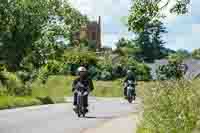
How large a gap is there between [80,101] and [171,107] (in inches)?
363

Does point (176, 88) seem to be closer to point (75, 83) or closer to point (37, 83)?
point (75, 83)

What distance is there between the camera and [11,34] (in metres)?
50.4

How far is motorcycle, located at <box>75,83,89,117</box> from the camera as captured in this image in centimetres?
2356

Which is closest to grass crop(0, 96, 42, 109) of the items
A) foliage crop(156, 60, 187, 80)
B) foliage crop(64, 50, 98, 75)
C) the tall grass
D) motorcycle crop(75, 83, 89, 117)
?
motorcycle crop(75, 83, 89, 117)

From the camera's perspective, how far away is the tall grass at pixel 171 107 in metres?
14.2

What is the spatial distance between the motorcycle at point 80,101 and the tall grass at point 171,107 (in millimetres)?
7065

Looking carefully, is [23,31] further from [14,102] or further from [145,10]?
[145,10]

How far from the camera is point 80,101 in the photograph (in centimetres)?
2383

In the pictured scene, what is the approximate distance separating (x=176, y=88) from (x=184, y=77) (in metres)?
1.23

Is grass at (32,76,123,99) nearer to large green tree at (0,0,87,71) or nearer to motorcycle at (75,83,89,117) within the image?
large green tree at (0,0,87,71)

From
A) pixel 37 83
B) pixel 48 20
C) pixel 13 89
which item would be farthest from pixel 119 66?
pixel 13 89

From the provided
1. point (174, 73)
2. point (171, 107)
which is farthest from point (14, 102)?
point (171, 107)

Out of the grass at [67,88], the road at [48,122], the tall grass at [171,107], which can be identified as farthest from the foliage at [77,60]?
the tall grass at [171,107]

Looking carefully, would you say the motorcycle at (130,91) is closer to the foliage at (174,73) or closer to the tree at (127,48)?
the foliage at (174,73)
